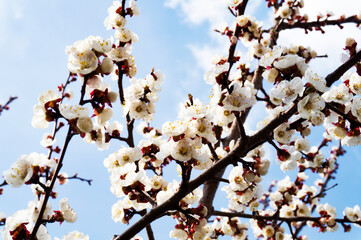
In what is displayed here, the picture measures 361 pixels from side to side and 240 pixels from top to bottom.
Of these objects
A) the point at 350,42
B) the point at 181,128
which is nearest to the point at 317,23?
the point at 350,42

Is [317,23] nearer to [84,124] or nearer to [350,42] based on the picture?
[350,42]

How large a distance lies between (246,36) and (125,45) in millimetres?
2562

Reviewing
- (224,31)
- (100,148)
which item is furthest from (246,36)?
(100,148)

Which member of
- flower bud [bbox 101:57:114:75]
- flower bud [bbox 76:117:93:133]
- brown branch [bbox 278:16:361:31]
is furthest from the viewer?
brown branch [bbox 278:16:361:31]

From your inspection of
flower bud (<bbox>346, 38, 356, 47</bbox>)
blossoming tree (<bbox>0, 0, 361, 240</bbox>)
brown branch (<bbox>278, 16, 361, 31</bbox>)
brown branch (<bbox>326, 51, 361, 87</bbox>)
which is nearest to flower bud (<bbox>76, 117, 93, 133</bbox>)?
blossoming tree (<bbox>0, 0, 361, 240</bbox>)

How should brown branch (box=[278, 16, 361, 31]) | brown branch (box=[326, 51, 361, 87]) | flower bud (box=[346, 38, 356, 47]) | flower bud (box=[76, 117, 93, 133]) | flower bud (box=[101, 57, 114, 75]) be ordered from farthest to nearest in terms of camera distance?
brown branch (box=[278, 16, 361, 31]) → flower bud (box=[346, 38, 356, 47]) → brown branch (box=[326, 51, 361, 87]) → flower bud (box=[101, 57, 114, 75]) → flower bud (box=[76, 117, 93, 133])

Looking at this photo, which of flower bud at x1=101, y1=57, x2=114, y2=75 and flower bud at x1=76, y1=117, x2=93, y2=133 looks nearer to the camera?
flower bud at x1=76, y1=117, x2=93, y2=133

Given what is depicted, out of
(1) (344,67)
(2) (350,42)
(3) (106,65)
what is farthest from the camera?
(2) (350,42)

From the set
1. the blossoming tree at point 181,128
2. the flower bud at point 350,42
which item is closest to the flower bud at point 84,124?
the blossoming tree at point 181,128

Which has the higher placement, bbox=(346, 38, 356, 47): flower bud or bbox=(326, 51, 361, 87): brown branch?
bbox=(346, 38, 356, 47): flower bud

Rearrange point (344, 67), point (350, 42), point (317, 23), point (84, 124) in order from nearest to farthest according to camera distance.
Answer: point (84, 124) < point (344, 67) < point (350, 42) < point (317, 23)

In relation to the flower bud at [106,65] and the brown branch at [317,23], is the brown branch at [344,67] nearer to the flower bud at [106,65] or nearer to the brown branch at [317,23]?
the flower bud at [106,65]

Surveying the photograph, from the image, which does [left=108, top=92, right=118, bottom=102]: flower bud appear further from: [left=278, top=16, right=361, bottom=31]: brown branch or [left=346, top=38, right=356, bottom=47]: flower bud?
[left=278, top=16, right=361, bottom=31]: brown branch

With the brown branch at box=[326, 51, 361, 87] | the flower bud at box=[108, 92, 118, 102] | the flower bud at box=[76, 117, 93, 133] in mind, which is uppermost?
the flower bud at box=[108, 92, 118, 102]
